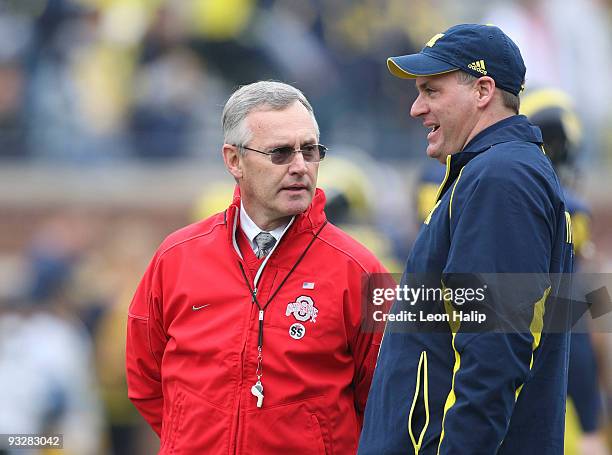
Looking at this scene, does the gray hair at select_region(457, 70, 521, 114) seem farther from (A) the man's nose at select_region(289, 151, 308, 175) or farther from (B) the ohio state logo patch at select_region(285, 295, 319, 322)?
(B) the ohio state logo patch at select_region(285, 295, 319, 322)

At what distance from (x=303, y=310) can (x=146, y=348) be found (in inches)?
26.7

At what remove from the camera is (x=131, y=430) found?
9656 mm

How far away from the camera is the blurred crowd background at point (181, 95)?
11508 mm

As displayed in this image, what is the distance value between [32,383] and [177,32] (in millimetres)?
5292

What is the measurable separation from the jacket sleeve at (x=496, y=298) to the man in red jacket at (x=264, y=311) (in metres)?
0.63

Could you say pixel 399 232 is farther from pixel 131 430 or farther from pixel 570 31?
pixel 570 31

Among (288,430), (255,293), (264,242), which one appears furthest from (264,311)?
(288,430)

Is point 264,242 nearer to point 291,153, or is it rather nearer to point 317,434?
point 291,153

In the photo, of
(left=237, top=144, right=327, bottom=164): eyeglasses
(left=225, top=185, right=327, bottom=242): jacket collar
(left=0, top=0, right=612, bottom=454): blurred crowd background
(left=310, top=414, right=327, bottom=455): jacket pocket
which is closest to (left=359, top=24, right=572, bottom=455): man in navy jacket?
(left=310, top=414, right=327, bottom=455): jacket pocket

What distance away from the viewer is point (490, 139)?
3.68 metres

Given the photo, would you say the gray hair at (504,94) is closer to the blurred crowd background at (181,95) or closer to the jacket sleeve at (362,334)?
Answer: the jacket sleeve at (362,334)

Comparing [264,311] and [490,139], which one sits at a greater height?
[490,139]

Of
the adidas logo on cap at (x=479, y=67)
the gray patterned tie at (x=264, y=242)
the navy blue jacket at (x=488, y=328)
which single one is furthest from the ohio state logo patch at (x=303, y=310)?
the adidas logo on cap at (x=479, y=67)

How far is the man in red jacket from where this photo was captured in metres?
3.97
